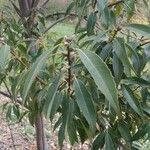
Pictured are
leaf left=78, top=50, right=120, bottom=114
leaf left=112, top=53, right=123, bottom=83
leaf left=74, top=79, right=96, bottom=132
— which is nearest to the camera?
leaf left=78, top=50, right=120, bottom=114

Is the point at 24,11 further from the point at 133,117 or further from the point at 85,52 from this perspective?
the point at 85,52

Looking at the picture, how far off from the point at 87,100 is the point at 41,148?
4.50 ft

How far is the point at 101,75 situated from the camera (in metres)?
0.77

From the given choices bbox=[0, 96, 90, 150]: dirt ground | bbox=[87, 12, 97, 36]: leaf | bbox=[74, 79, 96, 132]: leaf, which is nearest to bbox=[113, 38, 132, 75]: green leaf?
bbox=[74, 79, 96, 132]: leaf

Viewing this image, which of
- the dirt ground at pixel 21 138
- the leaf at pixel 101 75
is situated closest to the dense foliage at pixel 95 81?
the leaf at pixel 101 75

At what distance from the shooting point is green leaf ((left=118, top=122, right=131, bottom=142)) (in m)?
1.21

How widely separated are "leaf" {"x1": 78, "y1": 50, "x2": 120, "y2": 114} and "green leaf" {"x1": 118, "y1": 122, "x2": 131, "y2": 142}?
17.4 inches

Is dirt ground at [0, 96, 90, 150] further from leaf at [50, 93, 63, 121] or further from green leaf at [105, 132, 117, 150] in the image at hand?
leaf at [50, 93, 63, 121]

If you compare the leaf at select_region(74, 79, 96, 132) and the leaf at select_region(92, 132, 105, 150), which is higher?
the leaf at select_region(74, 79, 96, 132)

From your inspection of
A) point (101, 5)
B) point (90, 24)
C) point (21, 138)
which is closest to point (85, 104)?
point (101, 5)

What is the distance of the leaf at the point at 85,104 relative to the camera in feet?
2.93

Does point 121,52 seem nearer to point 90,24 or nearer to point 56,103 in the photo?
point 56,103

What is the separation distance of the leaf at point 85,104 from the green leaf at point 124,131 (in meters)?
0.33

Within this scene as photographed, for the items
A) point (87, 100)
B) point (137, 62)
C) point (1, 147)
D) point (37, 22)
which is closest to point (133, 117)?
point (137, 62)
